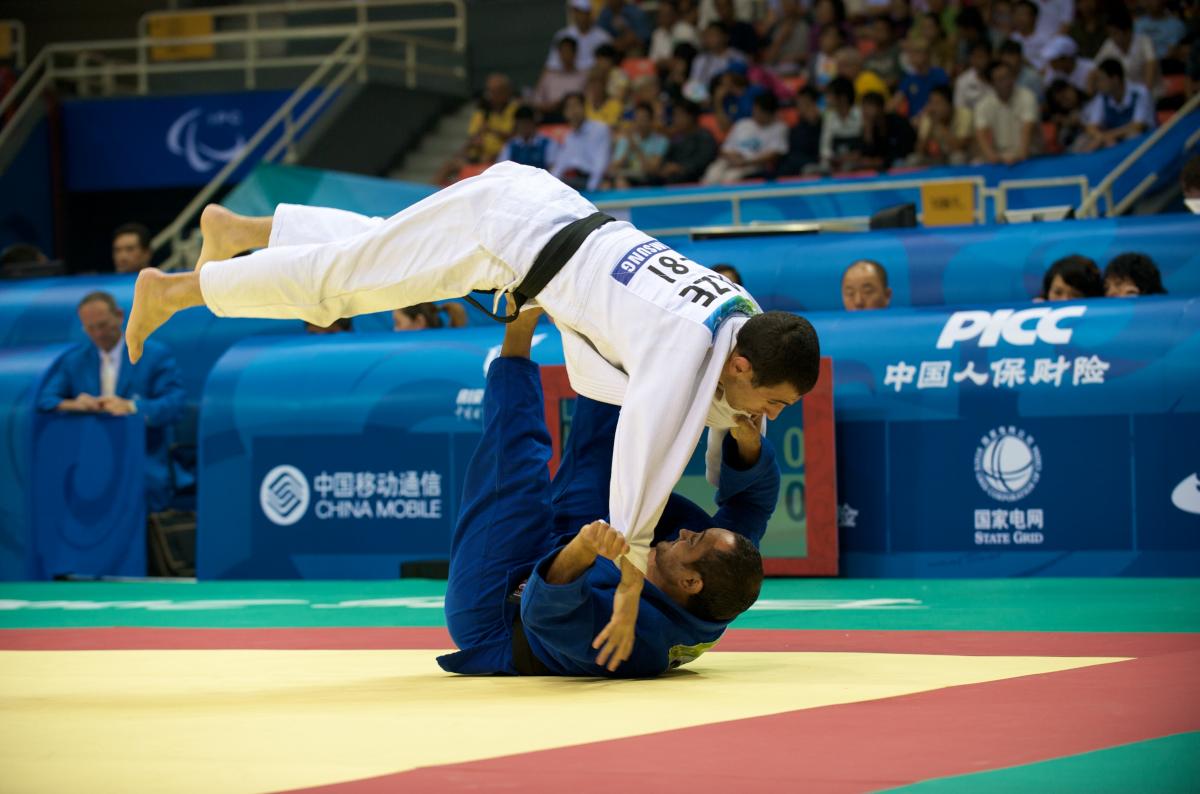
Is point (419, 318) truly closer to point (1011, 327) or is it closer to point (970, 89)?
point (1011, 327)

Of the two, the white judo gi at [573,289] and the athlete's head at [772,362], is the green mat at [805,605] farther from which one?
the white judo gi at [573,289]

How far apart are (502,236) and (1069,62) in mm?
10120

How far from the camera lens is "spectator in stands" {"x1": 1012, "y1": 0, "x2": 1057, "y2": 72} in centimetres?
1449

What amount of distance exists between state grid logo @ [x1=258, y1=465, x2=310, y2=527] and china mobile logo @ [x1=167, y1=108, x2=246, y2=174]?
9.82 m

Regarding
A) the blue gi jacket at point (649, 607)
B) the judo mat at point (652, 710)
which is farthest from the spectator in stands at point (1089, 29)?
the blue gi jacket at point (649, 607)

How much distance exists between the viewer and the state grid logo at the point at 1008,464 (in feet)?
28.3

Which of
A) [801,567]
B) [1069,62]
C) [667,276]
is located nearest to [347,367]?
[801,567]

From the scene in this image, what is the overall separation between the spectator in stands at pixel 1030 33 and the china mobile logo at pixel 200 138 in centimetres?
932

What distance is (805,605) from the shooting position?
7281 mm

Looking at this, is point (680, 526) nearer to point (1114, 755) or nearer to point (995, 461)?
point (1114, 755)

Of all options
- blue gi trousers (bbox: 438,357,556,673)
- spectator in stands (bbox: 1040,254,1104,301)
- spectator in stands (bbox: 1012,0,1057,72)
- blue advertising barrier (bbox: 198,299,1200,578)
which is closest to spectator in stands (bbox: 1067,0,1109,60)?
spectator in stands (bbox: 1012,0,1057,72)

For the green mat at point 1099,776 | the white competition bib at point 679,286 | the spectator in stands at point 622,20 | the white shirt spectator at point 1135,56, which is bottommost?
the green mat at point 1099,776

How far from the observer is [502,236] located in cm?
521

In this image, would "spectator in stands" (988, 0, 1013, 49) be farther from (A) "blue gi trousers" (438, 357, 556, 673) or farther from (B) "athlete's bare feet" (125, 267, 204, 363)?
(A) "blue gi trousers" (438, 357, 556, 673)
